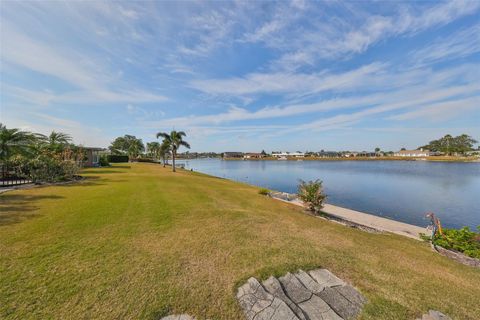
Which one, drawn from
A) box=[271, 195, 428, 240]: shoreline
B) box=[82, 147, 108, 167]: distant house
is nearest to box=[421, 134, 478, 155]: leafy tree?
box=[271, 195, 428, 240]: shoreline

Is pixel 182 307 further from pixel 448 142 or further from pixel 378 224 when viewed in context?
pixel 448 142

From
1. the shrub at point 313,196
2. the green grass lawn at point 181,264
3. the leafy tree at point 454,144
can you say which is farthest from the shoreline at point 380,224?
the leafy tree at point 454,144

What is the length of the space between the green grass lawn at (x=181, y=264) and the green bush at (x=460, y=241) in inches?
31.3

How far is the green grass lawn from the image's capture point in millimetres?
3240

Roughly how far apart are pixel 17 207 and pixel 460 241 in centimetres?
1639

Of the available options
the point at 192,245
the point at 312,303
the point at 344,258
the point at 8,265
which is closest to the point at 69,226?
the point at 8,265

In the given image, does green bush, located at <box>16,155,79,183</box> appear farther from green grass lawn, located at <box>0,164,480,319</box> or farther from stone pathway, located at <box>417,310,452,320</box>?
stone pathway, located at <box>417,310,452,320</box>

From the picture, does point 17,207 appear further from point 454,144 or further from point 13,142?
point 454,144

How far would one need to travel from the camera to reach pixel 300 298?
3.54 meters

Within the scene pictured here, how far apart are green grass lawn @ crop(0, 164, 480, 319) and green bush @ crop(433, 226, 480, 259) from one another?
80cm

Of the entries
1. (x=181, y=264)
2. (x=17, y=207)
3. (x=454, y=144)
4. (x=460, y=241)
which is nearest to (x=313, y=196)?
(x=460, y=241)

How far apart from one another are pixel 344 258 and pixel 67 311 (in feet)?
18.0

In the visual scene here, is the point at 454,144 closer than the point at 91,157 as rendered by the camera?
No

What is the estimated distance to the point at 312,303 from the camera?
11.2ft
